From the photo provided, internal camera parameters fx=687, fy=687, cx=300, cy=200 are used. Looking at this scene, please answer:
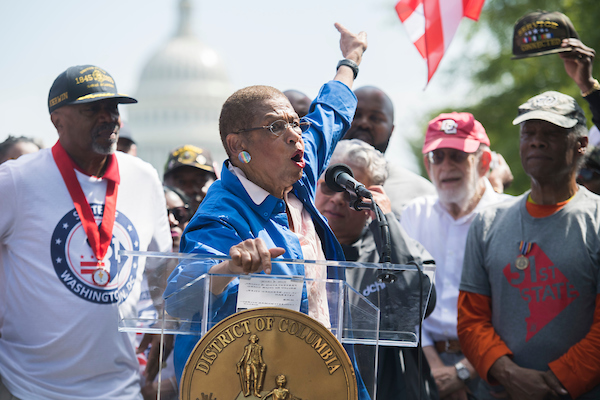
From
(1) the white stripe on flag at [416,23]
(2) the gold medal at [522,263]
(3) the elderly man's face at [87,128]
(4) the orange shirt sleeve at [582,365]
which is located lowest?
(4) the orange shirt sleeve at [582,365]

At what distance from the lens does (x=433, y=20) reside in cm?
558

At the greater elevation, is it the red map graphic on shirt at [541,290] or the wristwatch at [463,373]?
the red map graphic on shirt at [541,290]

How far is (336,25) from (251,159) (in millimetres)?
1510

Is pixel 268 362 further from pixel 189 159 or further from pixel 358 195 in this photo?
pixel 189 159

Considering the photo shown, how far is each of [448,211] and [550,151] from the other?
3.69ft

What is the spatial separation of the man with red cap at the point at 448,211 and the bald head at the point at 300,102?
1288mm

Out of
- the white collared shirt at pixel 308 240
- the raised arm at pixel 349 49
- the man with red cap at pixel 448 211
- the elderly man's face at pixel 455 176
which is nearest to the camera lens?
the white collared shirt at pixel 308 240

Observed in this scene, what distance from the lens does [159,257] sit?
2312mm

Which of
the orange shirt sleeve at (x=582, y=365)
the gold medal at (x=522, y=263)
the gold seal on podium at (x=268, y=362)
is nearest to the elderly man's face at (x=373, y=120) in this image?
the gold medal at (x=522, y=263)

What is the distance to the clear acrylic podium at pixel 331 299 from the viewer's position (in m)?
2.27

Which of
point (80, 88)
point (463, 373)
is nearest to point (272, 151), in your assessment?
point (80, 88)

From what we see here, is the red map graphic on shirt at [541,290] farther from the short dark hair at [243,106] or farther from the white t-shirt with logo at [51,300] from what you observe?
the white t-shirt with logo at [51,300]

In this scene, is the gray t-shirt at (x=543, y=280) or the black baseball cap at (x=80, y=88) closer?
the gray t-shirt at (x=543, y=280)

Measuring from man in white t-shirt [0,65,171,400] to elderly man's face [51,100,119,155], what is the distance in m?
0.03
